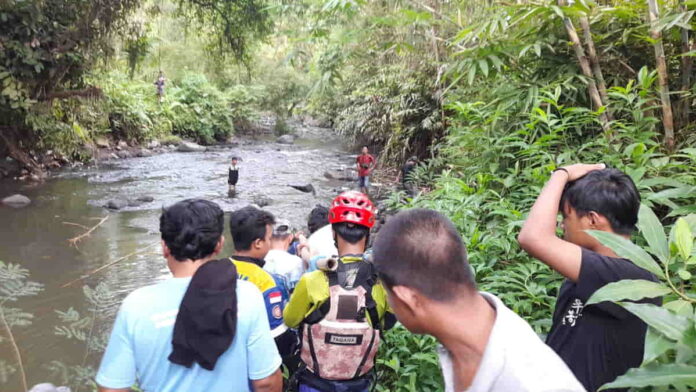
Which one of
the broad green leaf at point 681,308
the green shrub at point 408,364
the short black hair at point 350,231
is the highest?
the broad green leaf at point 681,308

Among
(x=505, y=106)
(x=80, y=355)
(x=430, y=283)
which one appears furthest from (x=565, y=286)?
(x=80, y=355)

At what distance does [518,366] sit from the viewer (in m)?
1.00

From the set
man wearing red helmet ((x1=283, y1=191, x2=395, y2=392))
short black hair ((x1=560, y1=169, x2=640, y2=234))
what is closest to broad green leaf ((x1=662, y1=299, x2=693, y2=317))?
short black hair ((x1=560, y1=169, x2=640, y2=234))

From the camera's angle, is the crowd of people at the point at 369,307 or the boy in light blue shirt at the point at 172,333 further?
the boy in light blue shirt at the point at 172,333

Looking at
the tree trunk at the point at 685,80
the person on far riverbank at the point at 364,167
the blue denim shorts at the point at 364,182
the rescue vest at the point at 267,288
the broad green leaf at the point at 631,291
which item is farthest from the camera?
the blue denim shorts at the point at 364,182

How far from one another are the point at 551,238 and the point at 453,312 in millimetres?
672

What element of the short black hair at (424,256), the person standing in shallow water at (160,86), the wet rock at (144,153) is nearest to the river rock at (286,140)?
the person standing in shallow water at (160,86)

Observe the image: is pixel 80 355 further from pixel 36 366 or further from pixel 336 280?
pixel 336 280

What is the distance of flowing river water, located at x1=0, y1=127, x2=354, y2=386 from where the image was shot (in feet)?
17.7

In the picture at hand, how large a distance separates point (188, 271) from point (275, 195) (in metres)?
11.0

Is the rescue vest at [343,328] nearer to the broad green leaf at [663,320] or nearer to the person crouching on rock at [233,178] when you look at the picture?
the broad green leaf at [663,320]

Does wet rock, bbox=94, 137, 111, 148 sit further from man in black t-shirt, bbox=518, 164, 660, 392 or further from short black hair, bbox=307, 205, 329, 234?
man in black t-shirt, bbox=518, 164, 660, 392

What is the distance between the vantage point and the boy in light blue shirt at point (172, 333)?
5.50 feet

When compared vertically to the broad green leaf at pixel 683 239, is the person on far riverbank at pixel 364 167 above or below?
below
